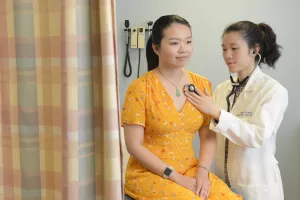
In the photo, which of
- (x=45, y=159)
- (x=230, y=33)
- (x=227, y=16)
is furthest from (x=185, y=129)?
(x=227, y=16)

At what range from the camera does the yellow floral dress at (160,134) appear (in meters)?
1.46

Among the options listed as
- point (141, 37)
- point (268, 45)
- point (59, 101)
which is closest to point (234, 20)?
point (141, 37)

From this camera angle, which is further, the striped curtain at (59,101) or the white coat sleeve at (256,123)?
the white coat sleeve at (256,123)

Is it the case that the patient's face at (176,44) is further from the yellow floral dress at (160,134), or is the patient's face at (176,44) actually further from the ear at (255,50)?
the ear at (255,50)

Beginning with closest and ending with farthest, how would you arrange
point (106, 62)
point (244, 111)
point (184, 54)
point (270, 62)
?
point (106, 62), point (184, 54), point (244, 111), point (270, 62)

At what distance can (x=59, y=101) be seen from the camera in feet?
2.96

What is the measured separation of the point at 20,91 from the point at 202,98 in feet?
2.68

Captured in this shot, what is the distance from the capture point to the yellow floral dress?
1459 mm

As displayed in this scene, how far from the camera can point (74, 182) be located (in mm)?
883

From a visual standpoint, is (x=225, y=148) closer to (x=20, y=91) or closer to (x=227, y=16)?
→ (x=20, y=91)

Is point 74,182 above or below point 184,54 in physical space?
below

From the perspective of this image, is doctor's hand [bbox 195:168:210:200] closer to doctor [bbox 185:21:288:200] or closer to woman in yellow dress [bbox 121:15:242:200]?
woman in yellow dress [bbox 121:15:242:200]

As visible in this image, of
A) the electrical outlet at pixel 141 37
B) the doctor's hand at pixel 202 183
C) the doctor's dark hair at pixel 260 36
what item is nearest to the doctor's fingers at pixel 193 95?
the doctor's hand at pixel 202 183

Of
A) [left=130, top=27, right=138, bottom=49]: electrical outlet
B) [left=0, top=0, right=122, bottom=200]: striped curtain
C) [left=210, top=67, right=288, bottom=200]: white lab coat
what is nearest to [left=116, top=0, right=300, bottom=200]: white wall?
[left=130, top=27, right=138, bottom=49]: electrical outlet
